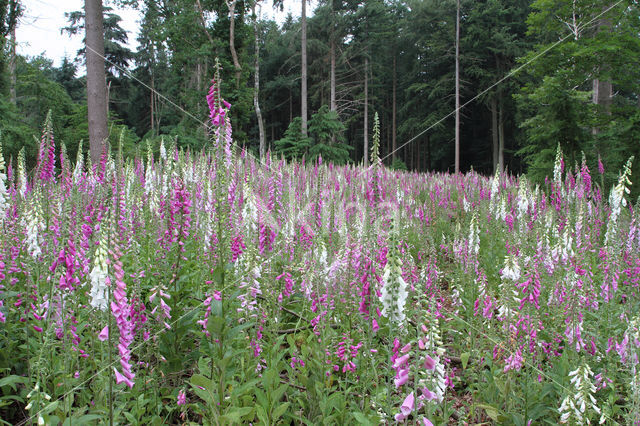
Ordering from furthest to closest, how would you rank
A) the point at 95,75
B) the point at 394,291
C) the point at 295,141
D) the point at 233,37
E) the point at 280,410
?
the point at 295,141 → the point at 233,37 → the point at 95,75 → the point at 280,410 → the point at 394,291

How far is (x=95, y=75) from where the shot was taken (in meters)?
9.77

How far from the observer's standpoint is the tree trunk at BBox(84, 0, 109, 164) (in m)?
9.55

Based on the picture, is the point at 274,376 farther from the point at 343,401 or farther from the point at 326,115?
the point at 326,115

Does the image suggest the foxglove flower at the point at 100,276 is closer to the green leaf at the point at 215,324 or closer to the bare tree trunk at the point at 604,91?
the green leaf at the point at 215,324

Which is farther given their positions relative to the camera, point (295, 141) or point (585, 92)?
point (295, 141)

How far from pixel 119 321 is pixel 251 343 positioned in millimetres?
1054

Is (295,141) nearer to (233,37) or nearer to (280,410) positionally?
(233,37)

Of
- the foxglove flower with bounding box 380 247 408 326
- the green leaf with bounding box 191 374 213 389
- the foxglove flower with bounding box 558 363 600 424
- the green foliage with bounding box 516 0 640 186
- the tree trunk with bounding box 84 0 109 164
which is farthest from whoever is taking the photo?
the green foliage with bounding box 516 0 640 186

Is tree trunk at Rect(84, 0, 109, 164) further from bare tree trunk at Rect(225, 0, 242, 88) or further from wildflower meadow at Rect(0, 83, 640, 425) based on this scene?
bare tree trunk at Rect(225, 0, 242, 88)

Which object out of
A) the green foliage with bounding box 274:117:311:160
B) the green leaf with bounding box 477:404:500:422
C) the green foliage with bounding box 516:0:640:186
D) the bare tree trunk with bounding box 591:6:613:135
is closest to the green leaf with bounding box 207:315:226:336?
the green leaf with bounding box 477:404:500:422

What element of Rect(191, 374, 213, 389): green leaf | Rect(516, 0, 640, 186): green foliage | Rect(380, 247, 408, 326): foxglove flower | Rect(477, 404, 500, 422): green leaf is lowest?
Rect(477, 404, 500, 422): green leaf

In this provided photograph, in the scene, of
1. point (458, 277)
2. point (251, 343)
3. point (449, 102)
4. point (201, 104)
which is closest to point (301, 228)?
point (458, 277)

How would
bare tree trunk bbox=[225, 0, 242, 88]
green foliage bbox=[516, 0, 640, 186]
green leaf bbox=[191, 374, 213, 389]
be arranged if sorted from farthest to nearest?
bare tree trunk bbox=[225, 0, 242, 88] → green foliage bbox=[516, 0, 640, 186] → green leaf bbox=[191, 374, 213, 389]

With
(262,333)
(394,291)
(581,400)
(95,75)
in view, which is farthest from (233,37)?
(581,400)
